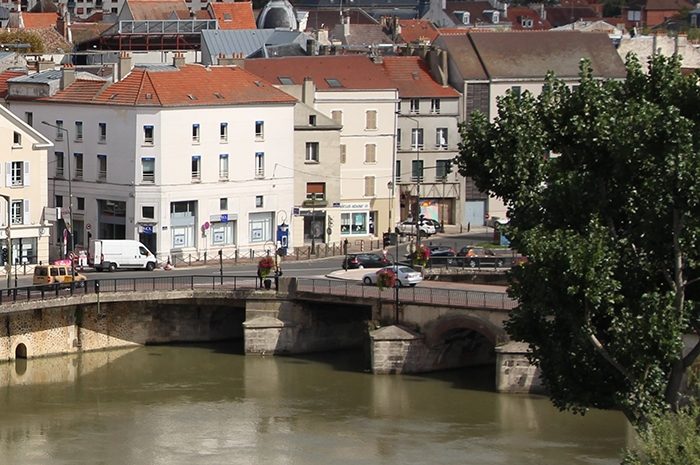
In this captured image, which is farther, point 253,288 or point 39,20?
point 39,20

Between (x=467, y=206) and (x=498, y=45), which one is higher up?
(x=498, y=45)

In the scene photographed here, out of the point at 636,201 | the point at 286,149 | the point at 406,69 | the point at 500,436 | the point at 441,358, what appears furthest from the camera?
the point at 406,69

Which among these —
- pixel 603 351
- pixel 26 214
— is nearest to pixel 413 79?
pixel 26 214

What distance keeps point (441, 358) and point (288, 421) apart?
9655mm

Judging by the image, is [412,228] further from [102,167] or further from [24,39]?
[24,39]

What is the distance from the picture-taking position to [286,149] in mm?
98562

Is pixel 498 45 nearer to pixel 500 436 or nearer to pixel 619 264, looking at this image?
pixel 500 436

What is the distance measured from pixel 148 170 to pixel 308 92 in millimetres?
11463

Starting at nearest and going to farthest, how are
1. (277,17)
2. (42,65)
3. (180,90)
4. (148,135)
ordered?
(148,135) < (180,90) < (42,65) < (277,17)

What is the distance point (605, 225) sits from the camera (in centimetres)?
5312

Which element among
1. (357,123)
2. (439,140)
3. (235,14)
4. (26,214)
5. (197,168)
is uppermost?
(235,14)

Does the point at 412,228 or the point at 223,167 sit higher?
the point at 223,167

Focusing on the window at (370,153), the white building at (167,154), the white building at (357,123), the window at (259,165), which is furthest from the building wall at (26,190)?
the window at (370,153)

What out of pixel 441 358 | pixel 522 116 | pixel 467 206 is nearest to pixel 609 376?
pixel 522 116
